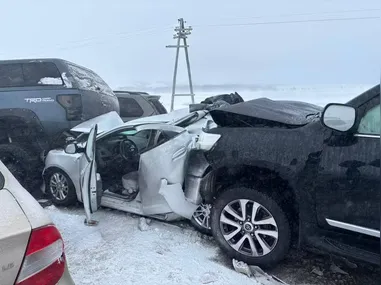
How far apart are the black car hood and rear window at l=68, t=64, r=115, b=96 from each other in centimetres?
298

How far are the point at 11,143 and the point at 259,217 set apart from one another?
409cm

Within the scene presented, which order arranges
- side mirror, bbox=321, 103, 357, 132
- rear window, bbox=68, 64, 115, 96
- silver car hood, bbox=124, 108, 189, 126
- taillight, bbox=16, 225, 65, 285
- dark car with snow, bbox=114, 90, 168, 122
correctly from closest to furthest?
taillight, bbox=16, 225, 65, 285 → side mirror, bbox=321, 103, 357, 132 → silver car hood, bbox=124, 108, 189, 126 → rear window, bbox=68, 64, 115, 96 → dark car with snow, bbox=114, 90, 168, 122

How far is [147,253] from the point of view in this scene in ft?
12.2

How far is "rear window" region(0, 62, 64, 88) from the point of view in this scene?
588 cm

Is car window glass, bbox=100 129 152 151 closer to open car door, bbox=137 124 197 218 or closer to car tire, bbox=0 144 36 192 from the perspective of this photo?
open car door, bbox=137 124 197 218

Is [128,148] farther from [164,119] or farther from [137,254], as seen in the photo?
[137,254]

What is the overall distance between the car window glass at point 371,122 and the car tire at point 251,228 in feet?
3.11

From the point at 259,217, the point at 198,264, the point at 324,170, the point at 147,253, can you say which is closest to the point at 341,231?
the point at 324,170

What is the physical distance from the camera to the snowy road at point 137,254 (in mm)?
3266

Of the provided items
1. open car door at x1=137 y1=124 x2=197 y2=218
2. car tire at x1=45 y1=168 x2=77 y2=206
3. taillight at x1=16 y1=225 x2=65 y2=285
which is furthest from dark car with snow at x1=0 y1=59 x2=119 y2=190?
taillight at x1=16 y1=225 x2=65 y2=285

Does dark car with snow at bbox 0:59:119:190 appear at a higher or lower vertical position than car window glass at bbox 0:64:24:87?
lower

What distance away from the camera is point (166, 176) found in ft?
13.6

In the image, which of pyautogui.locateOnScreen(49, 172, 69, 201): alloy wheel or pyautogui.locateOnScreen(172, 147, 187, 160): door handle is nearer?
pyautogui.locateOnScreen(172, 147, 187, 160): door handle

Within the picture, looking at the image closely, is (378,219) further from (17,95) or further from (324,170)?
(17,95)
